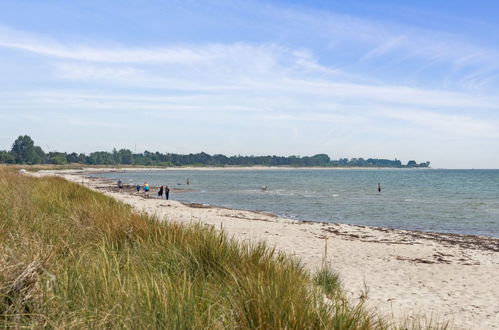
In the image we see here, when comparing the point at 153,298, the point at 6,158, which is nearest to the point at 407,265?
the point at 153,298

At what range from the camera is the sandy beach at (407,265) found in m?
9.00

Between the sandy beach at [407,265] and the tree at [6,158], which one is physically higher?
the tree at [6,158]

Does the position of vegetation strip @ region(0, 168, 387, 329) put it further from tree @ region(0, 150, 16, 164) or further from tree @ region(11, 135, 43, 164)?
tree @ region(11, 135, 43, 164)

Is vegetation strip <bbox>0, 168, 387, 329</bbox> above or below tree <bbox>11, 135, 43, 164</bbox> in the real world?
below

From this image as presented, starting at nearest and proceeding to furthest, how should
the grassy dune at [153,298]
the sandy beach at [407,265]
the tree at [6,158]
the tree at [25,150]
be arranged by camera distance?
the grassy dune at [153,298]
the sandy beach at [407,265]
the tree at [6,158]
the tree at [25,150]

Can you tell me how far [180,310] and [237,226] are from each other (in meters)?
18.6

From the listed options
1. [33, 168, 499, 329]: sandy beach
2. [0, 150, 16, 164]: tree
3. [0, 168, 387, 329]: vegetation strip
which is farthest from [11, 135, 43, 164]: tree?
[0, 168, 387, 329]: vegetation strip

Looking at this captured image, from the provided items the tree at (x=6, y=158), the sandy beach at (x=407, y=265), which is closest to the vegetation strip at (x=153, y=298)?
the sandy beach at (x=407, y=265)

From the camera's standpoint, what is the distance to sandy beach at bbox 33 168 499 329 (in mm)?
9000

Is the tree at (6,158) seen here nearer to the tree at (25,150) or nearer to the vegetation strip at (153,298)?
the tree at (25,150)

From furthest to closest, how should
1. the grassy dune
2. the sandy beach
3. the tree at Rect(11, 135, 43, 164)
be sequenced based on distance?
the tree at Rect(11, 135, 43, 164) → the sandy beach → the grassy dune

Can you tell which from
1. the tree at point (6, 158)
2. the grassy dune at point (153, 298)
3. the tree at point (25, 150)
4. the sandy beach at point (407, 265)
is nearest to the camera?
the grassy dune at point (153, 298)

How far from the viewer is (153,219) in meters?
8.88

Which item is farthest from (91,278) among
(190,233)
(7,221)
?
(7,221)
